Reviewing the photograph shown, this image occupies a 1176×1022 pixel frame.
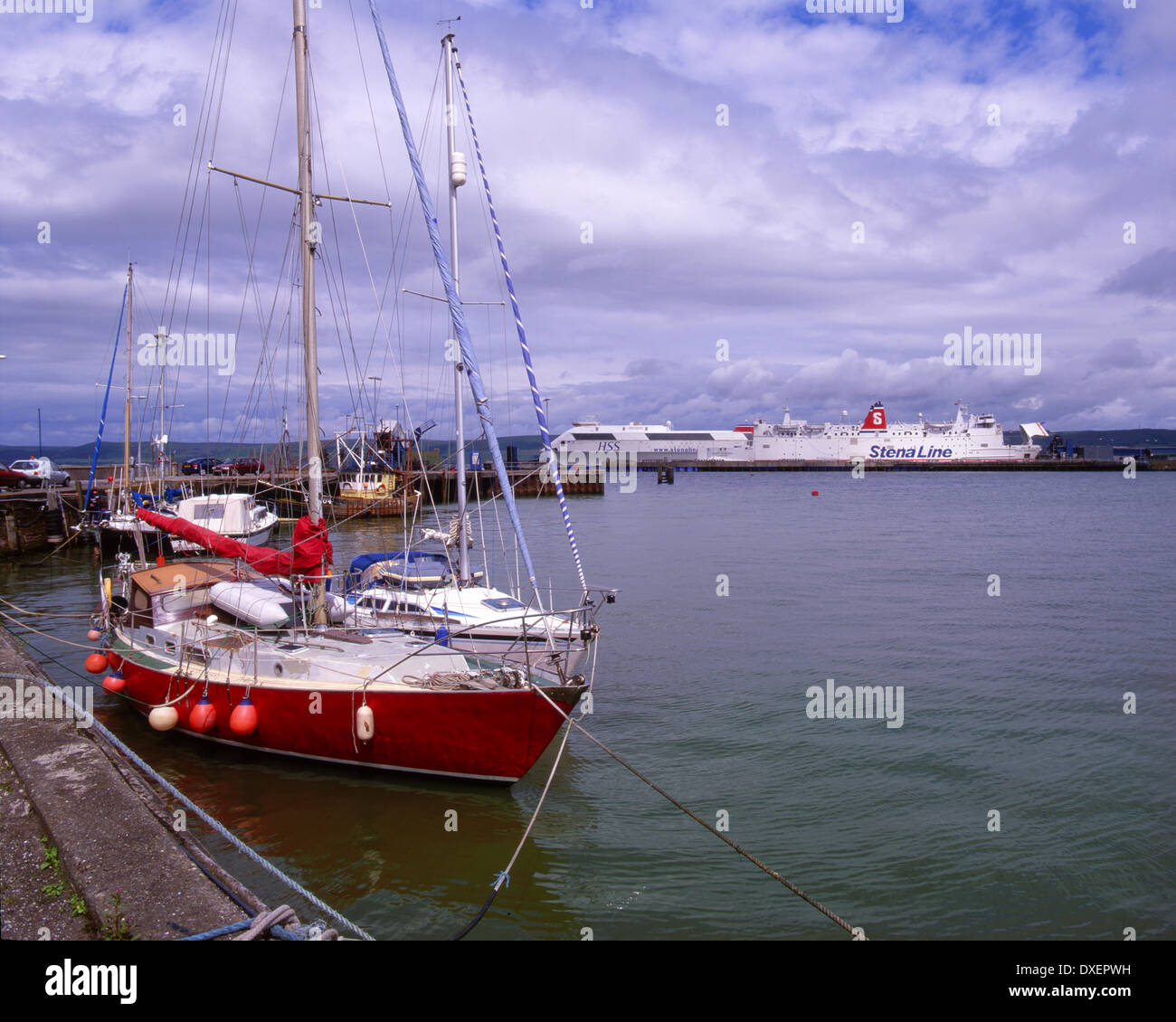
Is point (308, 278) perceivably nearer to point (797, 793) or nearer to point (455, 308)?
point (455, 308)

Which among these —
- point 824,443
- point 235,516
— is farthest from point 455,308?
point 824,443

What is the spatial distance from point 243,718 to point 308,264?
6.52 m

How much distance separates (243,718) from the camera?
9.90 metres

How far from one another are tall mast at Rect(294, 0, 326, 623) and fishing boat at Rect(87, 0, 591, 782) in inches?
0.8

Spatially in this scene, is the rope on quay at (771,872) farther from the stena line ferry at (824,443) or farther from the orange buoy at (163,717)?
the stena line ferry at (824,443)

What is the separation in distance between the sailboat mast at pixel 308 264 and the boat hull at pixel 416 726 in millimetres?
2862

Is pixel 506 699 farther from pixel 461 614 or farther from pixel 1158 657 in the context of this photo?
pixel 1158 657

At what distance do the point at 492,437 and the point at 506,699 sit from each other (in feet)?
15.9

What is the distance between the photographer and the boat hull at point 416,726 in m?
9.42

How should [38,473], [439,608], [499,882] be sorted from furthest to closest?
[38,473]
[439,608]
[499,882]

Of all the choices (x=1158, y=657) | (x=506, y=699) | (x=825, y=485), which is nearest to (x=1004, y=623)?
(x=1158, y=657)

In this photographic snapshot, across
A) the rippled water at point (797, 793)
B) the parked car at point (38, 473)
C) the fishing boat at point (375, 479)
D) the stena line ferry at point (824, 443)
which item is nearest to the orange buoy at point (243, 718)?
the rippled water at point (797, 793)
